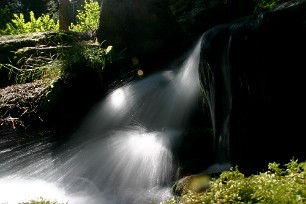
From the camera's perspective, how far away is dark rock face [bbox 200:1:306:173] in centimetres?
498

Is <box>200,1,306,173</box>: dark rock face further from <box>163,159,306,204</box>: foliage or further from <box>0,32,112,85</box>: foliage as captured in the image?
<box>0,32,112,85</box>: foliage

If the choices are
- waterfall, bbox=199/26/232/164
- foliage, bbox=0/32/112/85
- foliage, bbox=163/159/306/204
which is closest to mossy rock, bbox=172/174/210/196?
foliage, bbox=163/159/306/204

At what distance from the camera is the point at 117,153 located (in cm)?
684

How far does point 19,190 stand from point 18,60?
612 centimetres

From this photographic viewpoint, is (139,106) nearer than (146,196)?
No

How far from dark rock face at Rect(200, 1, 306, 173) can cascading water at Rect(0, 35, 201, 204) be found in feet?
4.50

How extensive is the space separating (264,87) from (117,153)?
3.04m

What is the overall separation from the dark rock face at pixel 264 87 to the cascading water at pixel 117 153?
4.50ft

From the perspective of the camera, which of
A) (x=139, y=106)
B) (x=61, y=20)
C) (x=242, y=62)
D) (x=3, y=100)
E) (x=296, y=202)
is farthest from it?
(x=61, y=20)

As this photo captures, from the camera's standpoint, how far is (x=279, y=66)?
511 cm

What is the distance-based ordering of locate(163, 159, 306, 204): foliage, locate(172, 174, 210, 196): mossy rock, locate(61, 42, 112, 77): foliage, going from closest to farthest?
locate(163, 159, 306, 204): foliage → locate(172, 174, 210, 196): mossy rock → locate(61, 42, 112, 77): foliage

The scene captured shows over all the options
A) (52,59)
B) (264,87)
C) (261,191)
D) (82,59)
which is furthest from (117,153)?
(52,59)

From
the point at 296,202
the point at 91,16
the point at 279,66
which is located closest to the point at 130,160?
the point at 279,66

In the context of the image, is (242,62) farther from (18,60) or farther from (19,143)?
(18,60)
